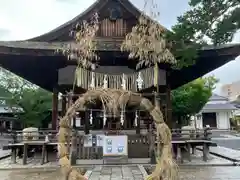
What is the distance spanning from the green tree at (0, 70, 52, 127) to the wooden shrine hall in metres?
14.4

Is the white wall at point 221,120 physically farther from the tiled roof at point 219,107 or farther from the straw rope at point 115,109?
the straw rope at point 115,109

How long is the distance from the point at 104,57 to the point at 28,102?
16.9 m

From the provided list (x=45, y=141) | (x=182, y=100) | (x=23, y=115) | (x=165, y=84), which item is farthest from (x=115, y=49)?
(x=23, y=115)

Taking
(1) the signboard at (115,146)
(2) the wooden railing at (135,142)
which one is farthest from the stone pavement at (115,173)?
(2) the wooden railing at (135,142)

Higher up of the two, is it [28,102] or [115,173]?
[28,102]

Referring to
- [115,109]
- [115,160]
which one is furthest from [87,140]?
[115,109]

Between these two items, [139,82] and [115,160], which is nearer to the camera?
[115,160]

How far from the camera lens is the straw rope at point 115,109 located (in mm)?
4633

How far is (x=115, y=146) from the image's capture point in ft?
32.2

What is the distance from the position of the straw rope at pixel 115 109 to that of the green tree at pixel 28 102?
69.8 feet

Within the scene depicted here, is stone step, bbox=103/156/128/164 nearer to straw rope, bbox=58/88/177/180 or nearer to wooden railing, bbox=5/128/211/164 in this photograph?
wooden railing, bbox=5/128/211/164

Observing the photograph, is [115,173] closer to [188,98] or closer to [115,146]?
[115,146]

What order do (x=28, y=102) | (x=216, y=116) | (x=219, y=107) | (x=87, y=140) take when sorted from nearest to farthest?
(x=87, y=140) < (x=28, y=102) < (x=219, y=107) < (x=216, y=116)

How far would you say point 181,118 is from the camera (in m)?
27.4
